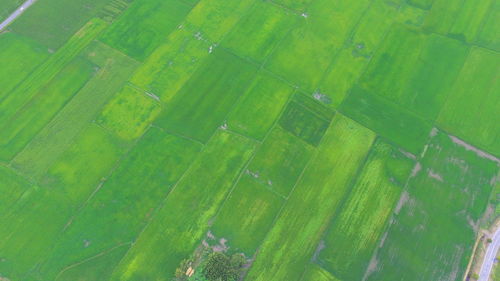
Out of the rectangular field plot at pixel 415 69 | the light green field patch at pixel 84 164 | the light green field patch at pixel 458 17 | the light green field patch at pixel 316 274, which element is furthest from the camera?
the light green field patch at pixel 458 17

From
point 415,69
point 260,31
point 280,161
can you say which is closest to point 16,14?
point 260,31

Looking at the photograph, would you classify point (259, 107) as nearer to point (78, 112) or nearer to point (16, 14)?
point (78, 112)

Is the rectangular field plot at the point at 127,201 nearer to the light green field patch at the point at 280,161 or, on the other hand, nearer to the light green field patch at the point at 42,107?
the light green field patch at the point at 280,161

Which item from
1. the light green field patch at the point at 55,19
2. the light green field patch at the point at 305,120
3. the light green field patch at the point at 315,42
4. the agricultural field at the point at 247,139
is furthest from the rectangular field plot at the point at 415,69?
the light green field patch at the point at 55,19

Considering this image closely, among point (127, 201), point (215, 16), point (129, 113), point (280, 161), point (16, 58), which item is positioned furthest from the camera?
point (215, 16)

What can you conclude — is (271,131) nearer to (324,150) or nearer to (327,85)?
(324,150)
